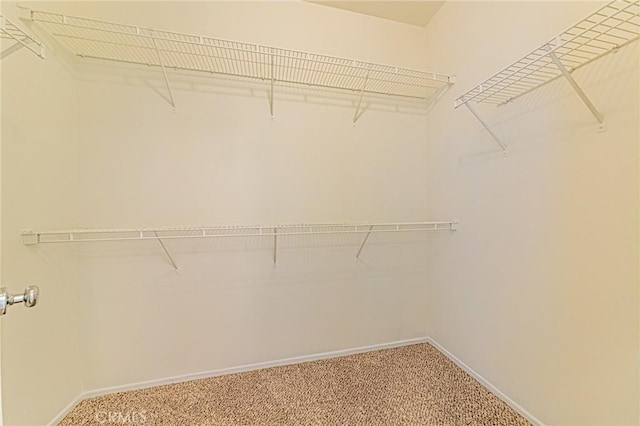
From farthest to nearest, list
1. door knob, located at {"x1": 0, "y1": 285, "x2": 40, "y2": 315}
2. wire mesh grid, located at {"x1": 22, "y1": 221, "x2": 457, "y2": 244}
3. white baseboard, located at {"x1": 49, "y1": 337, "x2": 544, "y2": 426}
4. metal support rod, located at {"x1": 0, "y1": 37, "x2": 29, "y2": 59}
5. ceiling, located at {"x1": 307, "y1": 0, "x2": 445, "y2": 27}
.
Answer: ceiling, located at {"x1": 307, "y1": 0, "x2": 445, "y2": 27}, white baseboard, located at {"x1": 49, "y1": 337, "x2": 544, "y2": 426}, wire mesh grid, located at {"x1": 22, "y1": 221, "x2": 457, "y2": 244}, metal support rod, located at {"x1": 0, "y1": 37, "x2": 29, "y2": 59}, door knob, located at {"x1": 0, "y1": 285, "x2": 40, "y2": 315}

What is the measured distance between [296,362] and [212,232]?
3.75ft

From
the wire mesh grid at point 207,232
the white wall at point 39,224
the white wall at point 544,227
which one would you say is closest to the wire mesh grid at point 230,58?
the white wall at point 39,224

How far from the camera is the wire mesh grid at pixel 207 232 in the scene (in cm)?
148

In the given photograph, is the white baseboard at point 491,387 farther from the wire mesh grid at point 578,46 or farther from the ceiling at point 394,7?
the ceiling at point 394,7

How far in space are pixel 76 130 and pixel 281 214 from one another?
52.7 inches

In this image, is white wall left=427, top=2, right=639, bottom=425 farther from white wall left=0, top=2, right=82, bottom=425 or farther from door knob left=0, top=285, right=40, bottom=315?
white wall left=0, top=2, right=82, bottom=425

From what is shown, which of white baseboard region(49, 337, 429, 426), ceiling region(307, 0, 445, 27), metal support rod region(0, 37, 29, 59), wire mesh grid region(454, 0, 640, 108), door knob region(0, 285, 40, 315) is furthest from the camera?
ceiling region(307, 0, 445, 27)

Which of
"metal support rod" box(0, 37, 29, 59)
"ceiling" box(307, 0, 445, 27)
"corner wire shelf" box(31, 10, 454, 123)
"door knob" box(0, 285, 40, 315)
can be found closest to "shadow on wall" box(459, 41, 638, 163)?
"corner wire shelf" box(31, 10, 454, 123)

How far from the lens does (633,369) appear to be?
1.10m

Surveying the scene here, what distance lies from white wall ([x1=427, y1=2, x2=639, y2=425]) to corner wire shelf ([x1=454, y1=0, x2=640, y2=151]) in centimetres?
6

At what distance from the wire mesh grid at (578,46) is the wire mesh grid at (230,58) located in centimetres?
55

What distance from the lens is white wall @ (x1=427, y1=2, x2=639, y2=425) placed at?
3.72ft

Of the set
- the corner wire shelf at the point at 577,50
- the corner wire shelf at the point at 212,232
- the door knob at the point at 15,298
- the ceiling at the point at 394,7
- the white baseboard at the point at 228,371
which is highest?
the ceiling at the point at 394,7

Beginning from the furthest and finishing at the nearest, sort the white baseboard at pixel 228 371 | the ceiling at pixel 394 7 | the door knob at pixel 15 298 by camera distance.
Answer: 1. the ceiling at pixel 394 7
2. the white baseboard at pixel 228 371
3. the door knob at pixel 15 298
